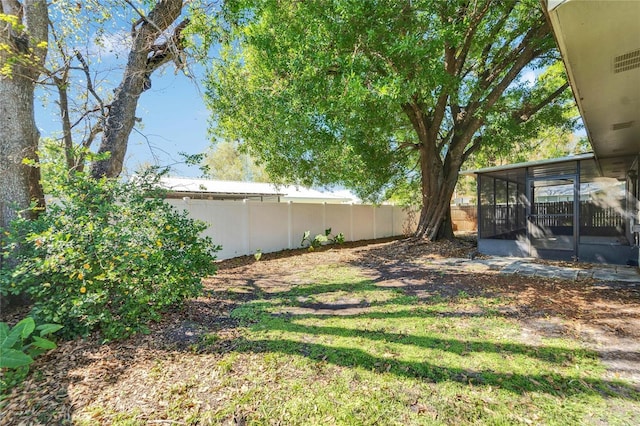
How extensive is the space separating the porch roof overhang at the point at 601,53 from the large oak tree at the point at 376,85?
7.54ft

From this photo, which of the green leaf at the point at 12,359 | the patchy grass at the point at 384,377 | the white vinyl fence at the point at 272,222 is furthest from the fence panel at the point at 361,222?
the green leaf at the point at 12,359

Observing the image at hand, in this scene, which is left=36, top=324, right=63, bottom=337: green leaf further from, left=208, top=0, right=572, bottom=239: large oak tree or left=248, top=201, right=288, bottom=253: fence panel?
left=248, top=201, right=288, bottom=253: fence panel

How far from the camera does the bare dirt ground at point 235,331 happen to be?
2.21 metres

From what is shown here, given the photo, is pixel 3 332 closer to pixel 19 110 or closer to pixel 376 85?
pixel 19 110

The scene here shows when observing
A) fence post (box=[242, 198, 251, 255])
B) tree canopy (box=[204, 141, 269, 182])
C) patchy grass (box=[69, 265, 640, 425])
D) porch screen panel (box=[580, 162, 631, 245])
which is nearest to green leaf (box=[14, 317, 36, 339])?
patchy grass (box=[69, 265, 640, 425])

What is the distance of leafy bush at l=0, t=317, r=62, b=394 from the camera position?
86.1 inches

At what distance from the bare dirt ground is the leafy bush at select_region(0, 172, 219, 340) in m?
0.31

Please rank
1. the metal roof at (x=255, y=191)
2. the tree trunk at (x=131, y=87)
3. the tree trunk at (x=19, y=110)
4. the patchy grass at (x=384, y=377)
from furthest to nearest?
the metal roof at (x=255, y=191)
the tree trunk at (x=131, y=87)
the tree trunk at (x=19, y=110)
the patchy grass at (x=384, y=377)

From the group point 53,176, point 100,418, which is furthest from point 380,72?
point 100,418

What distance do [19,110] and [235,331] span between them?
3754 mm

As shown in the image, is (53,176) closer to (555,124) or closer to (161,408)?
(161,408)

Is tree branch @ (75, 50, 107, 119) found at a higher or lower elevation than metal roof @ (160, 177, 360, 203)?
higher

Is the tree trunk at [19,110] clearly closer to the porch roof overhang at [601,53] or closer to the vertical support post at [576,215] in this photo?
the porch roof overhang at [601,53]

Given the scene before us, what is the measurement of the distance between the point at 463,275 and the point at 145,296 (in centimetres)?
535
